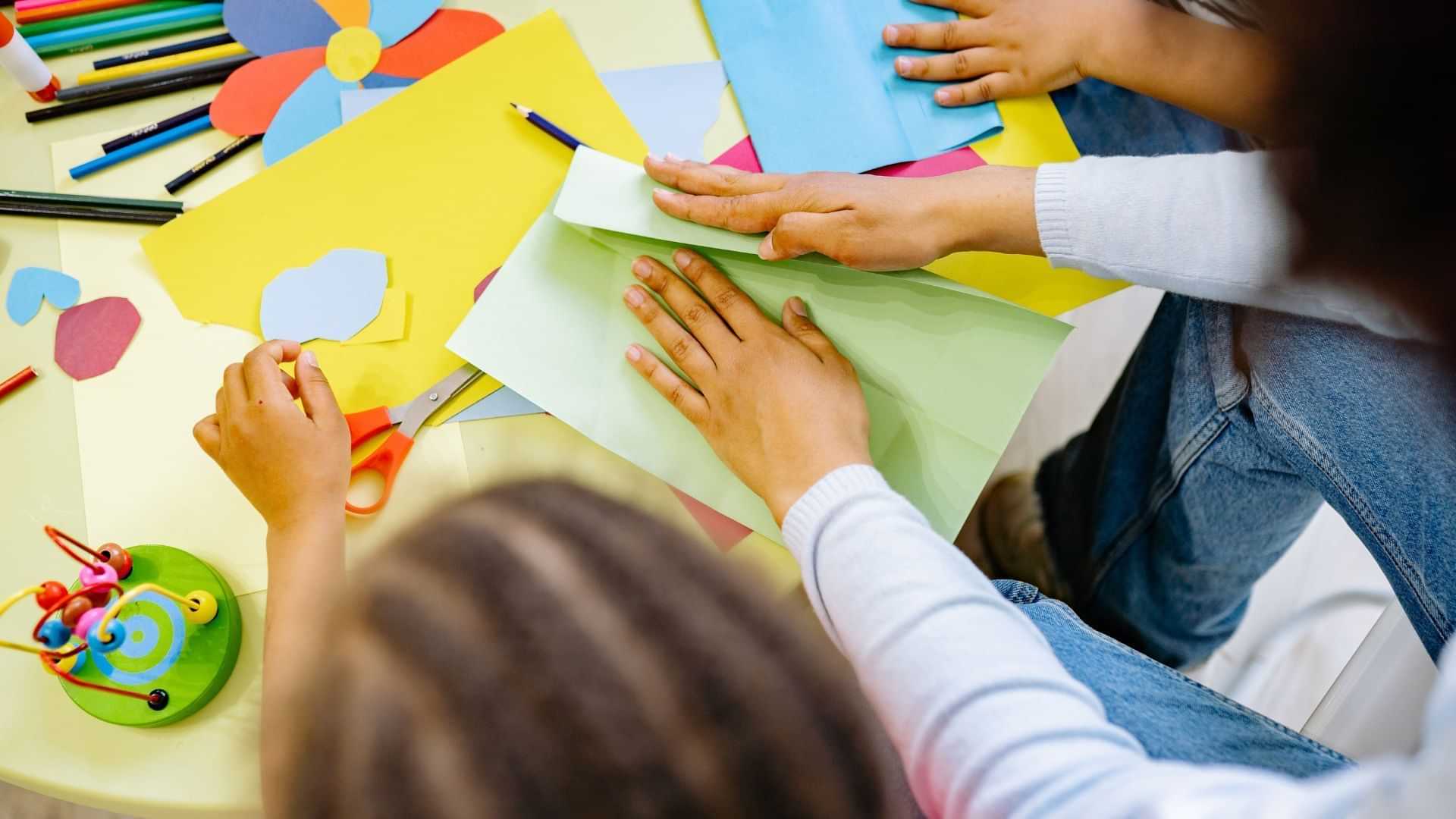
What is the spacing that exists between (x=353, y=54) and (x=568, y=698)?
22.5 inches

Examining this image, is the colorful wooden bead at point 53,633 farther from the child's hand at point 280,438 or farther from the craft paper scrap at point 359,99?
the craft paper scrap at point 359,99

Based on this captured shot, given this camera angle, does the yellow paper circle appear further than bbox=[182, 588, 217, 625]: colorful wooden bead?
Yes

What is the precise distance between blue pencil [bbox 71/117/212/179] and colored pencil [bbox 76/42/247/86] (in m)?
0.06

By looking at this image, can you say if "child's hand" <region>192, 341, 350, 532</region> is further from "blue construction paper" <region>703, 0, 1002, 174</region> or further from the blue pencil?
"blue construction paper" <region>703, 0, 1002, 174</region>

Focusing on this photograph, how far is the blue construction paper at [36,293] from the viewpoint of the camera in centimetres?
63

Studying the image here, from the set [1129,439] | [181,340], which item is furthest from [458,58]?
[1129,439]

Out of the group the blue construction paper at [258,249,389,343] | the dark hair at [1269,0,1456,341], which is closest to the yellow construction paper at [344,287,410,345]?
the blue construction paper at [258,249,389,343]

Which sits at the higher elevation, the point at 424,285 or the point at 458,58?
the point at 458,58

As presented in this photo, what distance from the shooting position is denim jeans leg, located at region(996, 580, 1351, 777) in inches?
21.1

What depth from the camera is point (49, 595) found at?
0.50 m

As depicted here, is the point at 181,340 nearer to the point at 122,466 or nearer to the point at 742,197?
the point at 122,466

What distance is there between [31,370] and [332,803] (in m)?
0.45

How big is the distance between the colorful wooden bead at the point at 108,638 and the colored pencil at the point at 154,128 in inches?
14.0

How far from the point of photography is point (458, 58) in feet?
2.29
